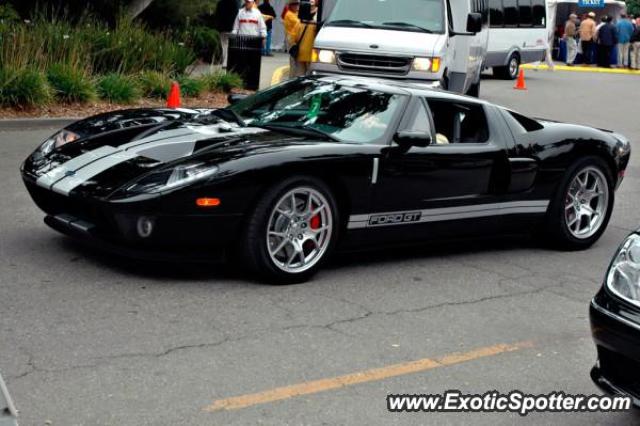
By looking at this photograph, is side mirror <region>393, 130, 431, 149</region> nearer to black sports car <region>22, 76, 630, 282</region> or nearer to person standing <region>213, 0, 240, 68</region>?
black sports car <region>22, 76, 630, 282</region>

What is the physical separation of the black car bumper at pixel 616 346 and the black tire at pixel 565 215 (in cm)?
398

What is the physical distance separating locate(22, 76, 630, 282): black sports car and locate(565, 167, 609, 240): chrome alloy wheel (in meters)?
0.01

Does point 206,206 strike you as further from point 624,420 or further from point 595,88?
point 595,88

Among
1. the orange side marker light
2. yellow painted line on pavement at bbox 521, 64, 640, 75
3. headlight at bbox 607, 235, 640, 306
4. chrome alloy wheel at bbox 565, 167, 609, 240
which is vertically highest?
headlight at bbox 607, 235, 640, 306

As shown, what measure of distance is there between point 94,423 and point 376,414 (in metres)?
1.27

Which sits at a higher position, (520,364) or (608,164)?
(608,164)

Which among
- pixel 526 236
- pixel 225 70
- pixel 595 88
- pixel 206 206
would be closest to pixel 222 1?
pixel 225 70

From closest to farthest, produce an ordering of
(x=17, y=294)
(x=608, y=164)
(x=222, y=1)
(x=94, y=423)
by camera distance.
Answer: (x=94, y=423), (x=17, y=294), (x=608, y=164), (x=222, y=1)

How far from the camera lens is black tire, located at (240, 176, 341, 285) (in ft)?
22.6

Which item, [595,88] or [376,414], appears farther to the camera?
[595,88]

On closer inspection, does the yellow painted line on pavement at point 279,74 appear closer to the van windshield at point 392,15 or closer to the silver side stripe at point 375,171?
the van windshield at point 392,15

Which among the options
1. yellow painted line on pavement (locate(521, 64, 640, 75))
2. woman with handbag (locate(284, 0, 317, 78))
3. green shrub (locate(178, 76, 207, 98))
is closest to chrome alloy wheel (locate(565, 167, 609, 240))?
green shrub (locate(178, 76, 207, 98))

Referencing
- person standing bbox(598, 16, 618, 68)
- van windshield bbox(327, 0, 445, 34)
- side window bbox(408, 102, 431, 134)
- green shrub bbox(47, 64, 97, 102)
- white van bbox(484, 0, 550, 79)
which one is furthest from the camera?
person standing bbox(598, 16, 618, 68)

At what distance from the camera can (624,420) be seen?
5.14 meters
